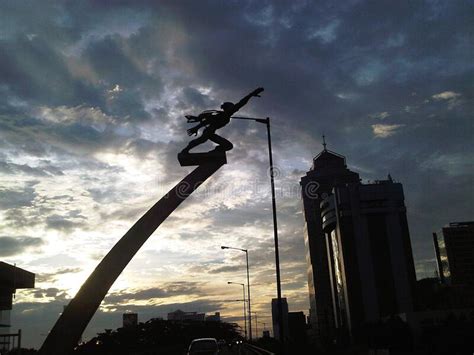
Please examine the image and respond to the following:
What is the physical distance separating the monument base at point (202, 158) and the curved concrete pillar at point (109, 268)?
48 millimetres

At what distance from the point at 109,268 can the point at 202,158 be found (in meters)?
6.65

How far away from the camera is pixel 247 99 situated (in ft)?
71.1

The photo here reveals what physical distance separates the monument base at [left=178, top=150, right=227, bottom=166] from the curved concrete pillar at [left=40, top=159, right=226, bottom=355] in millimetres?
48

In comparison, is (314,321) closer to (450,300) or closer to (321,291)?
(321,291)

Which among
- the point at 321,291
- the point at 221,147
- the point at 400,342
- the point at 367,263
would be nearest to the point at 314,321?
the point at 321,291

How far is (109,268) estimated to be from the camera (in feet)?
61.0

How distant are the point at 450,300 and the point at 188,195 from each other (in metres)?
134

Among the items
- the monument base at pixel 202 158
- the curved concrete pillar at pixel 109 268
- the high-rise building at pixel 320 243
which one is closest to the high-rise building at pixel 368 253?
the high-rise building at pixel 320 243

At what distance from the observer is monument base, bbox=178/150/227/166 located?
2230 centimetres

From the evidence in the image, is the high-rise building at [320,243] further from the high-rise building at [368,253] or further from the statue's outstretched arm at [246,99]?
the statue's outstretched arm at [246,99]

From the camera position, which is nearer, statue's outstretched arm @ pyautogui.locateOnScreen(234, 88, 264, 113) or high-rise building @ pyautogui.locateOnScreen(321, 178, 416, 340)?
statue's outstretched arm @ pyautogui.locateOnScreen(234, 88, 264, 113)

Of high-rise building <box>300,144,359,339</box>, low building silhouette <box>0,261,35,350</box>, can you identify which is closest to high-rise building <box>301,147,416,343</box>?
high-rise building <box>300,144,359,339</box>

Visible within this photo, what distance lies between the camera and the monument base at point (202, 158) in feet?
73.2

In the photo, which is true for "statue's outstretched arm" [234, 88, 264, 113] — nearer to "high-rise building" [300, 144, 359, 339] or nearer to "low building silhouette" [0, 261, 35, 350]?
"low building silhouette" [0, 261, 35, 350]
